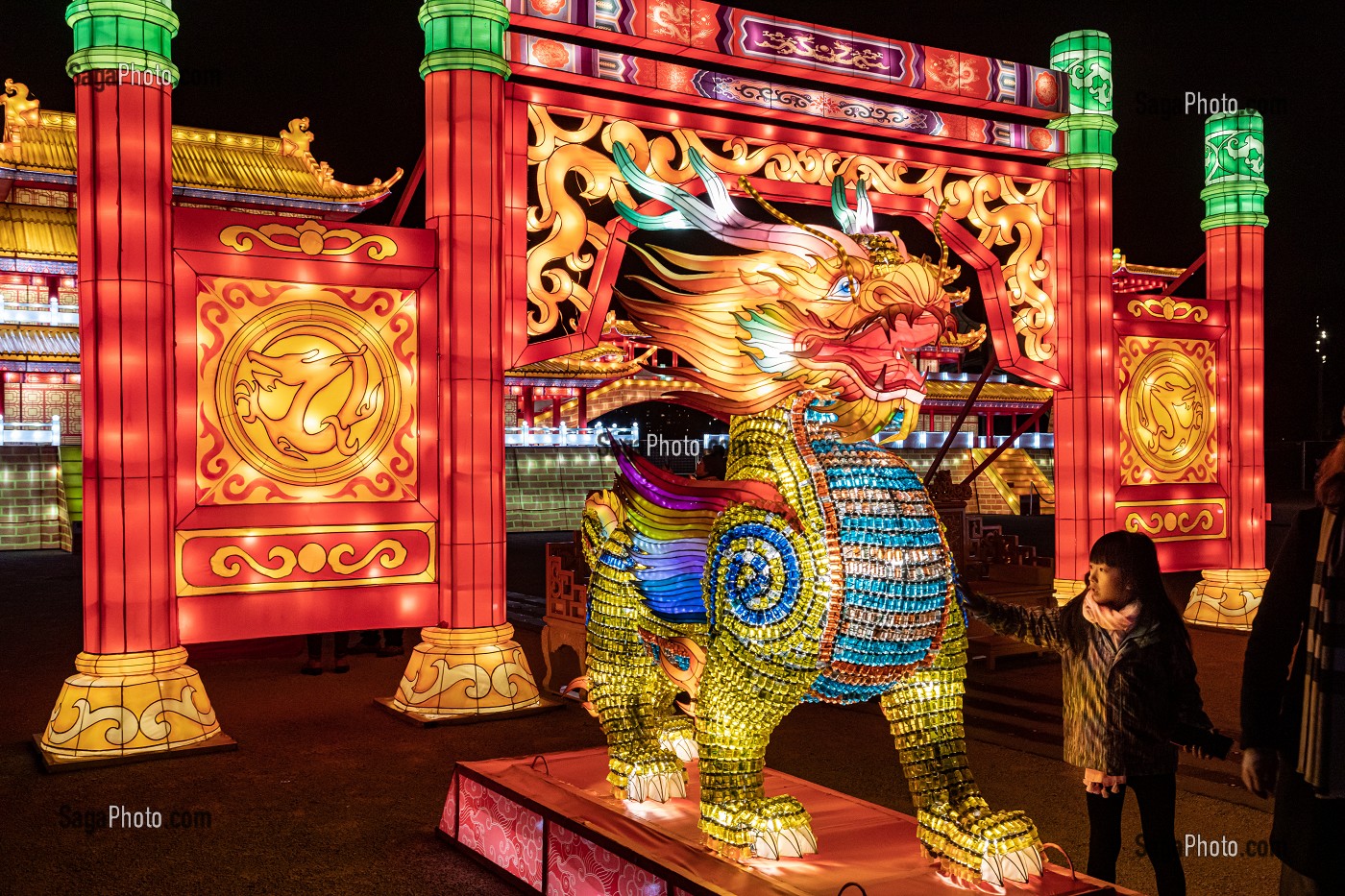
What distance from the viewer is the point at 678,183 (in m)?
6.42

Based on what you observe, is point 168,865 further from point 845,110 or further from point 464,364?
point 845,110

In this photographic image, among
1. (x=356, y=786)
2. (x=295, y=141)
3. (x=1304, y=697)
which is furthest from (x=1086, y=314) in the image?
(x=295, y=141)

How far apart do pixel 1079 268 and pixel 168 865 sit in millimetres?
6568

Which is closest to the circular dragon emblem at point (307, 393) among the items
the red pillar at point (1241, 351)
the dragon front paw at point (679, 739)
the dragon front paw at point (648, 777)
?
the dragon front paw at point (679, 739)

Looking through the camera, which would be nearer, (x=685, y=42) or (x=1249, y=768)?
→ (x=1249, y=768)

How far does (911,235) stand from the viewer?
13.1 meters

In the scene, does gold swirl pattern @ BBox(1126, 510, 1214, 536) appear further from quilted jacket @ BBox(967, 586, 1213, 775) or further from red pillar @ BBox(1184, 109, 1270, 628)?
quilted jacket @ BBox(967, 586, 1213, 775)

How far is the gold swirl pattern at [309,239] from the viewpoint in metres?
5.49

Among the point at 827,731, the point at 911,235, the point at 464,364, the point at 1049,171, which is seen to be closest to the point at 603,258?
the point at 464,364

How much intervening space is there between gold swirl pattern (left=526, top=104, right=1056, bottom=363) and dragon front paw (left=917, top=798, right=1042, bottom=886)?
3.44 m

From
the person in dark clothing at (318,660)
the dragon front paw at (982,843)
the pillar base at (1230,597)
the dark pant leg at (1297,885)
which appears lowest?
the person in dark clothing at (318,660)

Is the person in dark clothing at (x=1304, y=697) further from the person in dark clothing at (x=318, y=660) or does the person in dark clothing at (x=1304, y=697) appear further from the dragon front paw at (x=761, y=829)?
the person in dark clothing at (x=318, y=660)

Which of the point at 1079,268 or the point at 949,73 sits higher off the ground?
the point at 949,73

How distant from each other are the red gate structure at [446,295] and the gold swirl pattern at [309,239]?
1 cm
